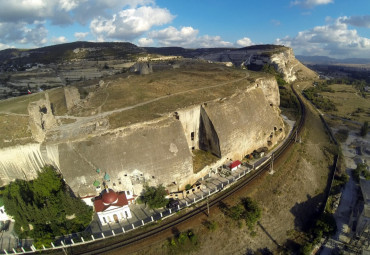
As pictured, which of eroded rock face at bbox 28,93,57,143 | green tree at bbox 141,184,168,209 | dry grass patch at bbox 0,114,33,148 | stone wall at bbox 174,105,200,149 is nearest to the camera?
green tree at bbox 141,184,168,209

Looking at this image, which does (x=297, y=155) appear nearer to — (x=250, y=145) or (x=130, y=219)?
(x=250, y=145)

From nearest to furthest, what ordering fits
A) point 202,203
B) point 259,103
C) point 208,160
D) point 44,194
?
1. point 44,194
2. point 202,203
3. point 208,160
4. point 259,103

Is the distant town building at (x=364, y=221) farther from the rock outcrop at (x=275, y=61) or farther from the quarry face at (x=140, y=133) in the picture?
the rock outcrop at (x=275, y=61)

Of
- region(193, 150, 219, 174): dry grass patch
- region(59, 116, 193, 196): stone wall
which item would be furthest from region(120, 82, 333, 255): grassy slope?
region(59, 116, 193, 196): stone wall

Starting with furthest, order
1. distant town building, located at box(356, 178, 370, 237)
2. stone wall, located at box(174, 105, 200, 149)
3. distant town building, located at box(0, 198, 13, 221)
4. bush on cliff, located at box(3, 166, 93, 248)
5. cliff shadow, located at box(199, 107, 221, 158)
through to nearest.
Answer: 1. cliff shadow, located at box(199, 107, 221, 158)
2. stone wall, located at box(174, 105, 200, 149)
3. distant town building, located at box(0, 198, 13, 221)
4. distant town building, located at box(356, 178, 370, 237)
5. bush on cliff, located at box(3, 166, 93, 248)

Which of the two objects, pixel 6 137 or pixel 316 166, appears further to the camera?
pixel 316 166

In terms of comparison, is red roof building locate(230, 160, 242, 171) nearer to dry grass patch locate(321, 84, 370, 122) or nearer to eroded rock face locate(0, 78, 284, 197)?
eroded rock face locate(0, 78, 284, 197)

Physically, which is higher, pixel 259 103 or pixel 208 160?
pixel 259 103

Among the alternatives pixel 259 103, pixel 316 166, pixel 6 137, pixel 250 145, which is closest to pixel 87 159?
pixel 6 137
